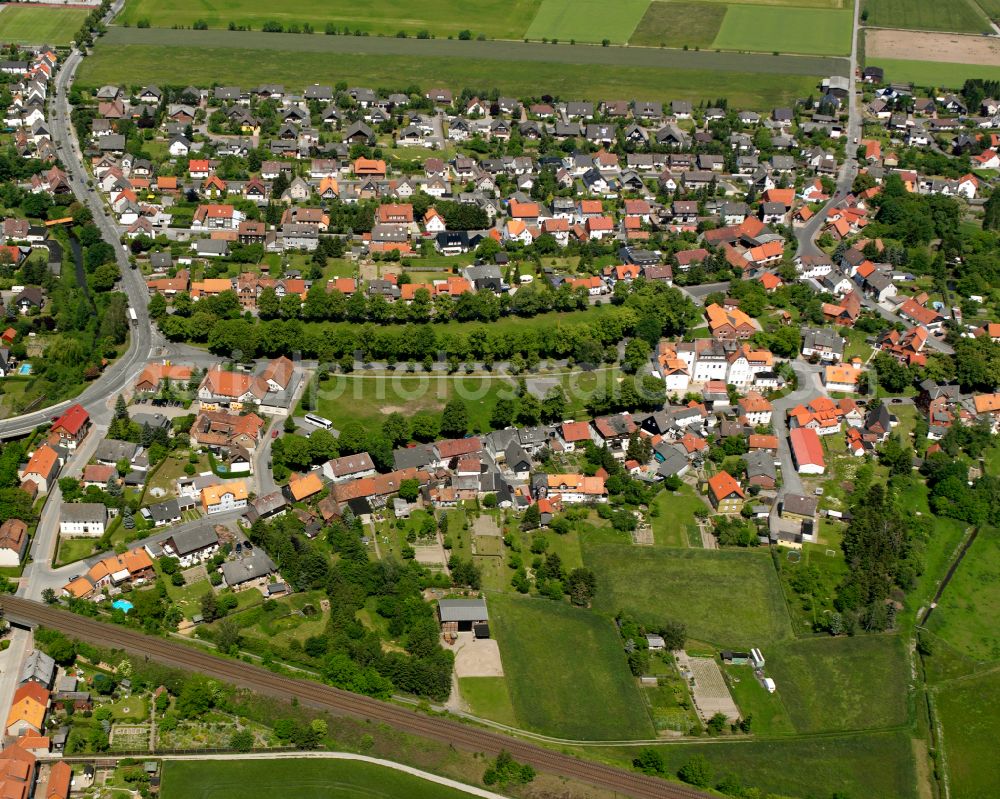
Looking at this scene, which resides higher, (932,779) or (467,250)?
(467,250)

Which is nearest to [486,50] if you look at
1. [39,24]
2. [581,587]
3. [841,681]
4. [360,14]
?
[360,14]

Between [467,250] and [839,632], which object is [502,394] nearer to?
[467,250]

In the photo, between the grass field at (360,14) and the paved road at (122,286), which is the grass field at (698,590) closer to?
the paved road at (122,286)

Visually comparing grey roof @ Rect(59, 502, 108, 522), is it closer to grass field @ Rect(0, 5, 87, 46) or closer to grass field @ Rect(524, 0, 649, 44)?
grass field @ Rect(0, 5, 87, 46)

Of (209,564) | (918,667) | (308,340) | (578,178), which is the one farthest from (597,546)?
(578,178)

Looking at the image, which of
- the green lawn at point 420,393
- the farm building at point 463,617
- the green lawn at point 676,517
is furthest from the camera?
the green lawn at point 420,393

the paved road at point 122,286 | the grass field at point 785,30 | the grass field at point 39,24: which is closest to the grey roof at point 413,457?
the paved road at point 122,286

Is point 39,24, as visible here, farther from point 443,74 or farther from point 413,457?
point 413,457
